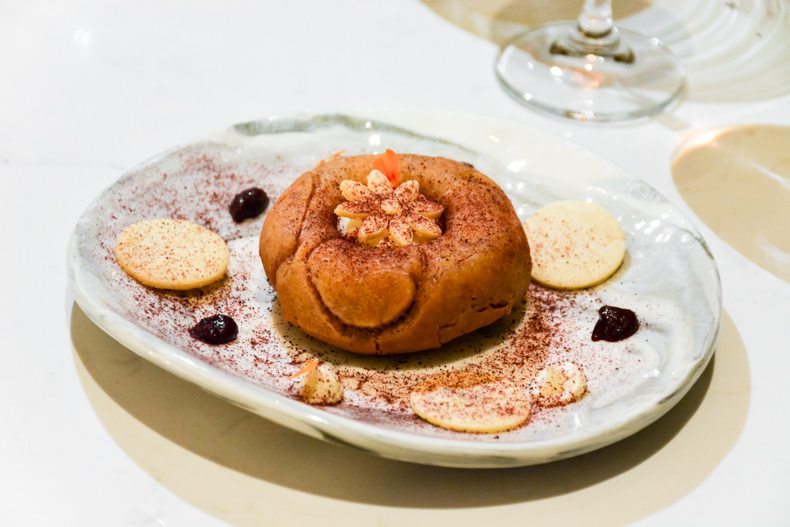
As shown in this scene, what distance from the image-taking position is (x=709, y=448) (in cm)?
196

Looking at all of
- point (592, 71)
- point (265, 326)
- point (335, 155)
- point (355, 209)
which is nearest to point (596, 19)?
point (592, 71)

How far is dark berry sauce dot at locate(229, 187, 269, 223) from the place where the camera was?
2510 millimetres

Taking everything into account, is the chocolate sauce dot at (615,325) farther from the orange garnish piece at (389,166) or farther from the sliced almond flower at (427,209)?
the orange garnish piece at (389,166)

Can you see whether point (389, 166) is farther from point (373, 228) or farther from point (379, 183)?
point (373, 228)

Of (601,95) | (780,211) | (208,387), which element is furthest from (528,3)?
(208,387)

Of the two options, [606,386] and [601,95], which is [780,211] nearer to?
[601,95]

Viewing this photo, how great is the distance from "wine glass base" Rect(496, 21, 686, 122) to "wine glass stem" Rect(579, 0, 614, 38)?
0.07 metres

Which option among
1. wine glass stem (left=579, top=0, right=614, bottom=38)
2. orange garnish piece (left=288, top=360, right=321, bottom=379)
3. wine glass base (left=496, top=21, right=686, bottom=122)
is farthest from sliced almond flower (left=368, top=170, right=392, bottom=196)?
wine glass stem (left=579, top=0, right=614, bottom=38)

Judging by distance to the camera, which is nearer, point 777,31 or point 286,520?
point 286,520

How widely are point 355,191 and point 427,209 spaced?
0.21 metres

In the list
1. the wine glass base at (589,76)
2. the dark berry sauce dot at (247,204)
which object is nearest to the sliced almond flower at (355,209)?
the dark berry sauce dot at (247,204)

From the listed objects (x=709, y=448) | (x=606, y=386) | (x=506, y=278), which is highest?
(x=506, y=278)

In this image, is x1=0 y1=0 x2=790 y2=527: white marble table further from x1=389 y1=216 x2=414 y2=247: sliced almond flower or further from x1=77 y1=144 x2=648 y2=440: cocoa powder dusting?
x1=389 y1=216 x2=414 y2=247: sliced almond flower

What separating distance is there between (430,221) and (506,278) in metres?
0.26
